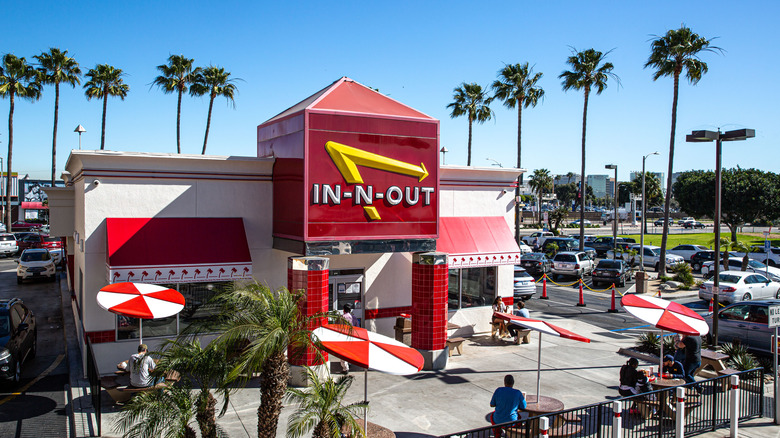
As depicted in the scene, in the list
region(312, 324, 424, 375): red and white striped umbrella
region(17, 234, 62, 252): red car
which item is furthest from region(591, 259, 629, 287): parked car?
region(17, 234, 62, 252): red car

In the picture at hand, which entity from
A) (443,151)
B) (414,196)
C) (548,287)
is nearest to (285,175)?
(414,196)

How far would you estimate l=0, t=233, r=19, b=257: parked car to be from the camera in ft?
142

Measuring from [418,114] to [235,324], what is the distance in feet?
30.6

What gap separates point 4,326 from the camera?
14.3 metres

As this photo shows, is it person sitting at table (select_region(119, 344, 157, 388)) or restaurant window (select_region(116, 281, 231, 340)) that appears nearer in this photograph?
person sitting at table (select_region(119, 344, 157, 388))

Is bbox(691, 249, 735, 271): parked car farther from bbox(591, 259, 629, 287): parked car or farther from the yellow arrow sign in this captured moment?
the yellow arrow sign

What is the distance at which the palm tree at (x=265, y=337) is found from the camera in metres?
7.68

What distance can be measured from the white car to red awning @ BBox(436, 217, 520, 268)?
11492 mm

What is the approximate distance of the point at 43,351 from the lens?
17250 mm

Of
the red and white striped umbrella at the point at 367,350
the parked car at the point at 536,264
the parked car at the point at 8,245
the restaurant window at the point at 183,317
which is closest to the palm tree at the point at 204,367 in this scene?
the red and white striped umbrella at the point at 367,350

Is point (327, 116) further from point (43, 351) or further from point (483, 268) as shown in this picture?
point (43, 351)

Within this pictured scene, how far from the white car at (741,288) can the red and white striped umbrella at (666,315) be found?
14.1 metres

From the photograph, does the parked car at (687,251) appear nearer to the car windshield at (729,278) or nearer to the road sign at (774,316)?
the car windshield at (729,278)

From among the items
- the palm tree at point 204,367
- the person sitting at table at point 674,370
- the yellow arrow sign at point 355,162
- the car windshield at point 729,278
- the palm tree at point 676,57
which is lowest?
the person sitting at table at point 674,370
